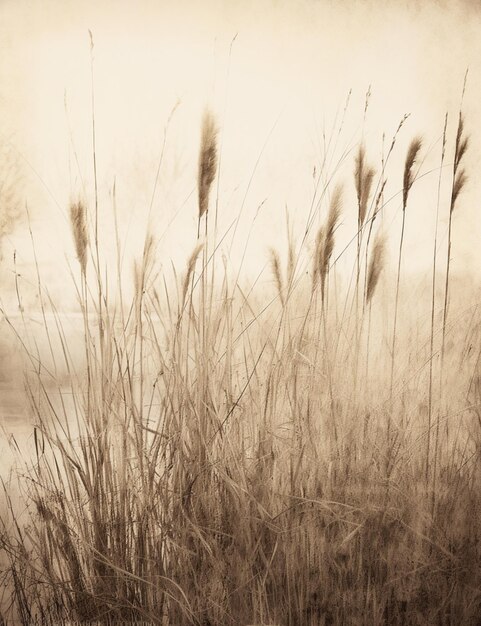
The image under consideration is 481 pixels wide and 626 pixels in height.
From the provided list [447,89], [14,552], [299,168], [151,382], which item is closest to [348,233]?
[299,168]

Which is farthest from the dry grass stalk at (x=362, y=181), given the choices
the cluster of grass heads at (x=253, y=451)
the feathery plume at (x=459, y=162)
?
the feathery plume at (x=459, y=162)

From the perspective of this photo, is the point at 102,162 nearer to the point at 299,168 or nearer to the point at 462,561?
the point at 299,168

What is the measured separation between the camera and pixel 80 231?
1723 millimetres

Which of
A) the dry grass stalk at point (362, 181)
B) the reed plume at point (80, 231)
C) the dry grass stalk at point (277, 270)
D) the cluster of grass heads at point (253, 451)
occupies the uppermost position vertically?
the dry grass stalk at point (362, 181)

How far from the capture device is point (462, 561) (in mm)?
1828

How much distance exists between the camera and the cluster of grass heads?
5.57ft

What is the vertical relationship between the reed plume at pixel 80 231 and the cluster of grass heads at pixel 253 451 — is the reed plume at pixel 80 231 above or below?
above

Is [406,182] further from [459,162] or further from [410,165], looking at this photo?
[459,162]

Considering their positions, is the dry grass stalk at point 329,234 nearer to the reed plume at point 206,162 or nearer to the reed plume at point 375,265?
the reed plume at point 375,265

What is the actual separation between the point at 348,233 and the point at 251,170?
0.32 m

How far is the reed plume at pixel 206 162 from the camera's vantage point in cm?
174

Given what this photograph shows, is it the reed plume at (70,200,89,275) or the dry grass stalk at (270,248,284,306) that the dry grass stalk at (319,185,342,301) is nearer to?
the dry grass stalk at (270,248,284,306)

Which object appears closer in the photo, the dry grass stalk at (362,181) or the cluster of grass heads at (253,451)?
the cluster of grass heads at (253,451)

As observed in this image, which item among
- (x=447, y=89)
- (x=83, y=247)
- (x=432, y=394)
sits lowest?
(x=432, y=394)
